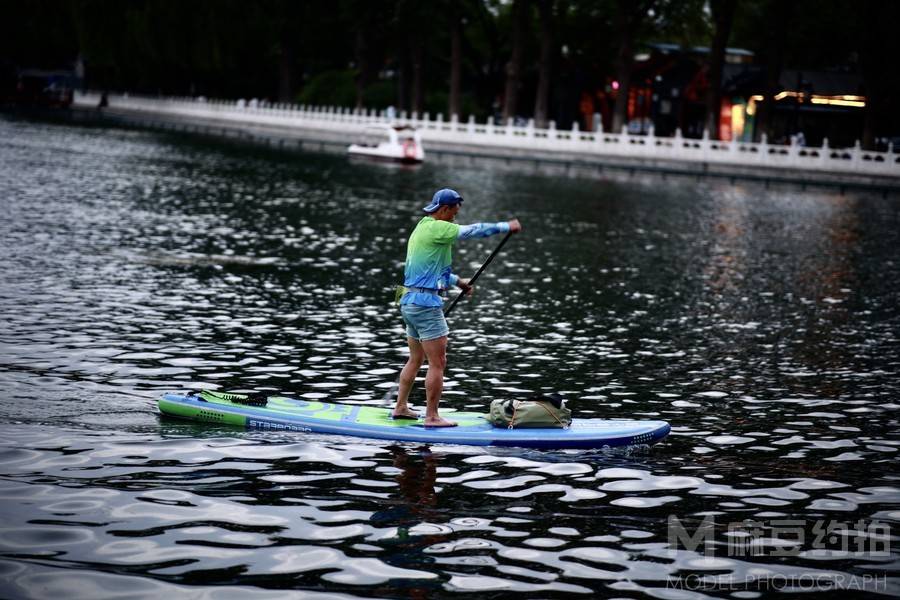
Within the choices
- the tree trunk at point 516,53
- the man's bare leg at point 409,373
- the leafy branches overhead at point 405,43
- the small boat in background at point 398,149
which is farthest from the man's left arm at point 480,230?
the tree trunk at point 516,53

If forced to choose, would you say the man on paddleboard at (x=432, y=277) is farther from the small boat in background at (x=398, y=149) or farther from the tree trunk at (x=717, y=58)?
the tree trunk at (x=717, y=58)

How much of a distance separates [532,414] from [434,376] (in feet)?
3.37

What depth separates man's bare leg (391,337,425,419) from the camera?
11259 millimetres

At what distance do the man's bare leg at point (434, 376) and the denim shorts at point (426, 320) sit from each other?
6 cm

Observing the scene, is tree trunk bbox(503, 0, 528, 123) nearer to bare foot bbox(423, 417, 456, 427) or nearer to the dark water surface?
the dark water surface

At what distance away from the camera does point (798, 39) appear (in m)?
83.4

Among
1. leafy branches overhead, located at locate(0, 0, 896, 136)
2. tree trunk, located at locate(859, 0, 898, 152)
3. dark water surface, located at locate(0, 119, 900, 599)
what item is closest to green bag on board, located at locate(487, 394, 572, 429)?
dark water surface, located at locate(0, 119, 900, 599)

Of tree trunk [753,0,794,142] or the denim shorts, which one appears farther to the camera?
tree trunk [753,0,794,142]

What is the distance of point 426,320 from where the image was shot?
36.2 ft

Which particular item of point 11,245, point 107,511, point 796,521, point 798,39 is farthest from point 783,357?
point 798,39

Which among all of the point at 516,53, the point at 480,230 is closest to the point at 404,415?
the point at 480,230

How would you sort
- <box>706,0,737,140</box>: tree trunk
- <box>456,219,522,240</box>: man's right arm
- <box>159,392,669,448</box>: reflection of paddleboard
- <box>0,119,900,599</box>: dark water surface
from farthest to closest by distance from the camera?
<box>706,0,737,140</box>: tree trunk
<box>159,392,669,448</box>: reflection of paddleboard
<box>456,219,522,240</box>: man's right arm
<box>0,119,900,599</box>: dark water surface

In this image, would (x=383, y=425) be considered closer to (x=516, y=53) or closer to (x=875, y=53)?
(x=875, y=53)

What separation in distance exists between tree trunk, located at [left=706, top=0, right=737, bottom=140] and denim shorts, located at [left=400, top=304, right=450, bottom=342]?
51156mm
